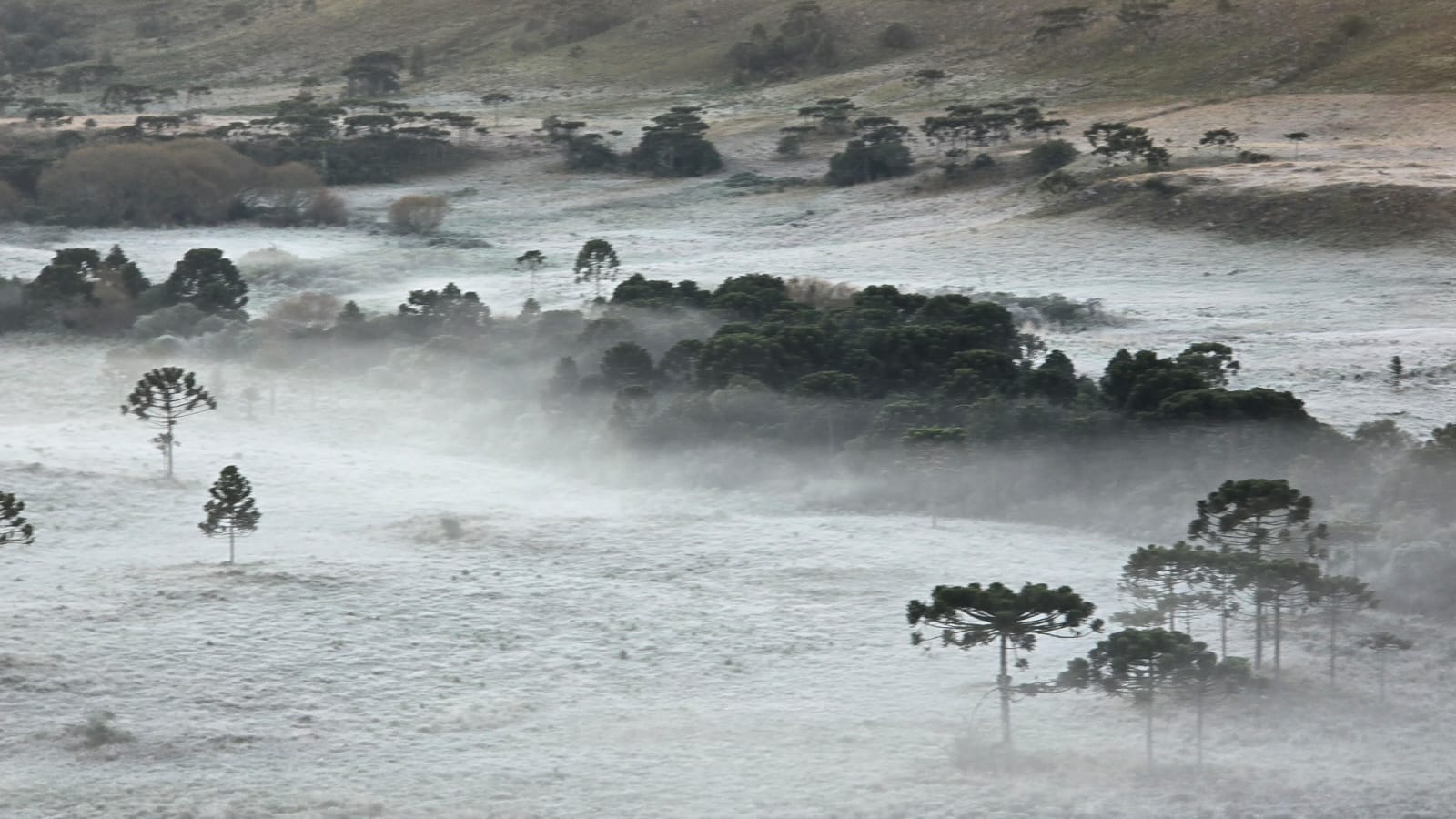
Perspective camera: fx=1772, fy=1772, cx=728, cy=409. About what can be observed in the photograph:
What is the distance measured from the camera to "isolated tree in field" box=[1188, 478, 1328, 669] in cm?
3244

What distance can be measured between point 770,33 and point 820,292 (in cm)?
6919

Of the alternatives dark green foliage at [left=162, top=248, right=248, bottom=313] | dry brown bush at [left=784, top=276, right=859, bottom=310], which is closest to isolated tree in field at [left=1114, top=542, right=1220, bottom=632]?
dry brown bush at [left=784, top=276, right=859, bottom=310]

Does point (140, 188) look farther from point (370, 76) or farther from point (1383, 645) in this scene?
point (1383, 645)

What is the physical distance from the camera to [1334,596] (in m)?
31.6

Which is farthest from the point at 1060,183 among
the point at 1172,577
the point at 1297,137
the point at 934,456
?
the point at 1172,577

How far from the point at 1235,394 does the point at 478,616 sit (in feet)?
63.4

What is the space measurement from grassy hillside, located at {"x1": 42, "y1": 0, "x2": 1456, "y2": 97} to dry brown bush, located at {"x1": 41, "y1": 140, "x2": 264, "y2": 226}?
39180 mm

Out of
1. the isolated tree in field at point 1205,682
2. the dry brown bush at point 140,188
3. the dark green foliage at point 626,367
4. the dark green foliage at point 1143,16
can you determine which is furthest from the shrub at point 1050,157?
the isolated tree in field at point 1205,682

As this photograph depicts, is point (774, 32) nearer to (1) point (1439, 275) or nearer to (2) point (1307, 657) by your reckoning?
(1) point (1439, 275)

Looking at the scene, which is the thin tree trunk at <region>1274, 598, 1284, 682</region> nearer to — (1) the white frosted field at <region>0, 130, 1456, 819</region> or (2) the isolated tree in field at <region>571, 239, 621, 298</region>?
(1) the white frosted field at <region>0, 130, 1456, 819</region>

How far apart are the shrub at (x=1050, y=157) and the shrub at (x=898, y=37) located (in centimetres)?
3771

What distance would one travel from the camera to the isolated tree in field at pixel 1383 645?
105 feet

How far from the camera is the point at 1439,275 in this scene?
65.2m

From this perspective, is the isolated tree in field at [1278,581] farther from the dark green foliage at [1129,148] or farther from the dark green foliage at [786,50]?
the dark green foliage at [786,50]
